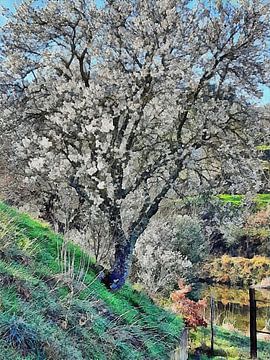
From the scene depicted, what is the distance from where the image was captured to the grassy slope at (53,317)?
3023mm

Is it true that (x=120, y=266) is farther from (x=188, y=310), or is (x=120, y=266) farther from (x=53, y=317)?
(x=188, y=310)

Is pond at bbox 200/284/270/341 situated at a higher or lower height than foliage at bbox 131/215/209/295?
lower

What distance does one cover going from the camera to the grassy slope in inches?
119

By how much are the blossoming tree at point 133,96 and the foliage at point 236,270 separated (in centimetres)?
1897

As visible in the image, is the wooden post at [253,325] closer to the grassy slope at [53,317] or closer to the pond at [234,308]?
the grassy slope at [53,317]

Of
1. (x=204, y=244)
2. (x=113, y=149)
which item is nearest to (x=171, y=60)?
(x=113, y=149)

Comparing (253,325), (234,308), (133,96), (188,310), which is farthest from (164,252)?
(133,96)

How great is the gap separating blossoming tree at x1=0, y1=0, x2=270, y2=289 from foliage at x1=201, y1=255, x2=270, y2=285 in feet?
62.2

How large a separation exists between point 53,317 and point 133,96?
3.86 meters

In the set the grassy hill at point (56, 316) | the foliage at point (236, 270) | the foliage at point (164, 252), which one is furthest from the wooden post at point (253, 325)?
the foliage at point (236, 270)

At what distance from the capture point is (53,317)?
365 centimetres

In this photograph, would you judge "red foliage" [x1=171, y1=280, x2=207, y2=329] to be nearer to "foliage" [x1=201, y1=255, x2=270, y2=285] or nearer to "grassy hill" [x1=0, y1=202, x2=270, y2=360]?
"grassy hill" [x1=0, y1=202, x2=270, y2=360]

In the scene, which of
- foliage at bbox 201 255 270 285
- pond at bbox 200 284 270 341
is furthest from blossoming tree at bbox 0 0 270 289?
foliage at bbox 201 255 270 285

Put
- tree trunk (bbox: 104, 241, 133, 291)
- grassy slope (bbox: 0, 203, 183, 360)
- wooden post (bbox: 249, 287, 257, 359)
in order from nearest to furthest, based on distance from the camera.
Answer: grassy slope (bbox: 0, 203, 183, 360)
tree trunk (bbox: 104, 241, 133, 291)
wooden post (bbox: 249, 287, 257, 359)
